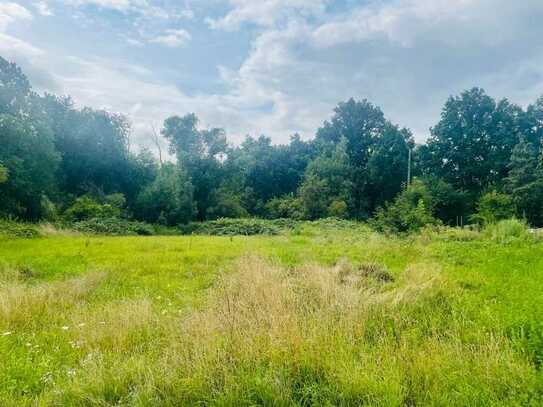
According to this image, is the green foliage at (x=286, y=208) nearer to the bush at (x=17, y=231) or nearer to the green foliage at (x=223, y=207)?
the green foliage at (x=223, y=207)

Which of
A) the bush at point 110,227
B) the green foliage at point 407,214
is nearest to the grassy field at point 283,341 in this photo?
the green foliage at point 407,214

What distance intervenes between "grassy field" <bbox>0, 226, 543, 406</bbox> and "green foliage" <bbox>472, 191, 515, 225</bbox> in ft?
78.7

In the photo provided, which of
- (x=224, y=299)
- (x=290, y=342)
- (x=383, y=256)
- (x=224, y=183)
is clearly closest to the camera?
(x=290, y=342)

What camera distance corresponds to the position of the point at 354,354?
3.74 meters

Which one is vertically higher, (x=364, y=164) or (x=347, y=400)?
(x=364, y=164)

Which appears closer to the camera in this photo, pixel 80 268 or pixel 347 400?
pixel 347 400

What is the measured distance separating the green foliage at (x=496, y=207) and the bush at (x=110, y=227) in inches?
1016

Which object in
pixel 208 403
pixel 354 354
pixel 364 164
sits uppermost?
pixel 364 164

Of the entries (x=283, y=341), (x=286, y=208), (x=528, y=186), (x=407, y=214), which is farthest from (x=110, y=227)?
(x=528, y=186)

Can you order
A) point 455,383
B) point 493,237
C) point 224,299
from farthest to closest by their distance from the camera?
point 493,237
point 224,299
point 455,383

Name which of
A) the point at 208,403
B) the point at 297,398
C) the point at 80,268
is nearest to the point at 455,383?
the point at 297,398

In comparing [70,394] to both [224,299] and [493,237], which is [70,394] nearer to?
[224,299]

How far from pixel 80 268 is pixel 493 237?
13358 mm

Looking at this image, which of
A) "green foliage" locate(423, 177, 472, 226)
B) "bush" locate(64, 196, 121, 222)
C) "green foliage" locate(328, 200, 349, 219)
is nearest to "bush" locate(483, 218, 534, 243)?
"green foliage" locate(328, 200, 349, 219)
